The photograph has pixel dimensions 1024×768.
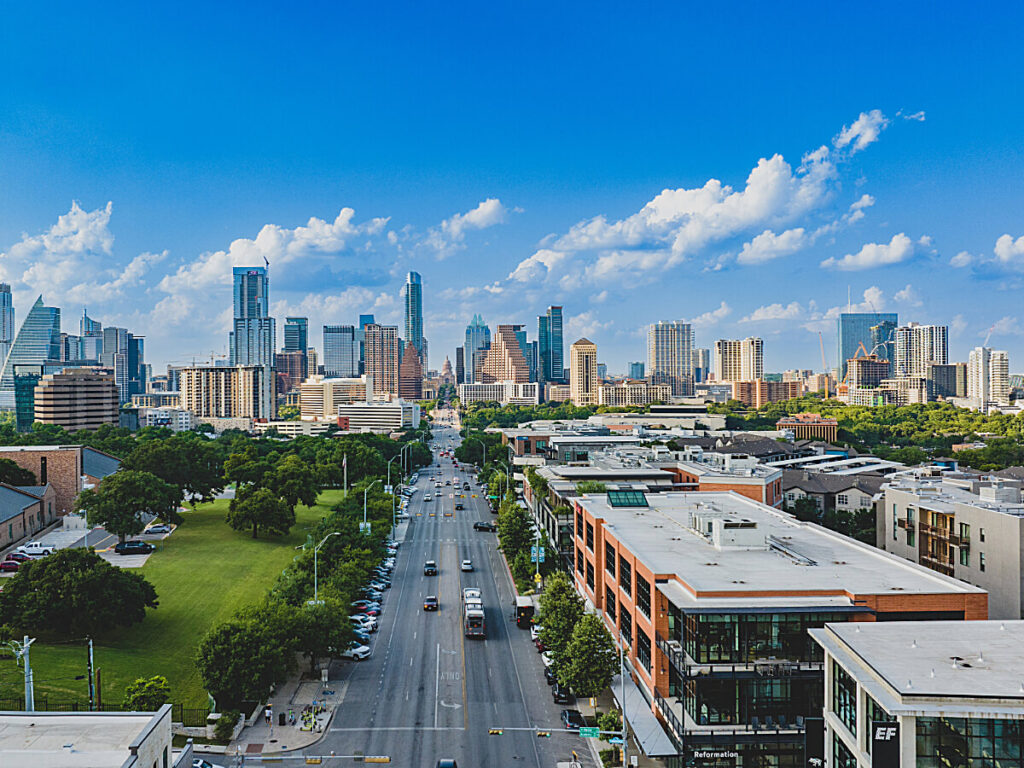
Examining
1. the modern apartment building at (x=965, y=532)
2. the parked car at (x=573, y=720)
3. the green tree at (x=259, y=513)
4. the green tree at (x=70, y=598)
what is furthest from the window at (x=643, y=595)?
the green tree at (x=259, y=513)

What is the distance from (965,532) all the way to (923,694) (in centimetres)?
3756

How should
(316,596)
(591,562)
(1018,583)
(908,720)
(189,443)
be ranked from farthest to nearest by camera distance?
(189,443) < (591,562) < (316,596) < (1018,583) < (908,720)

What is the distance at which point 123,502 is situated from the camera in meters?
81.0

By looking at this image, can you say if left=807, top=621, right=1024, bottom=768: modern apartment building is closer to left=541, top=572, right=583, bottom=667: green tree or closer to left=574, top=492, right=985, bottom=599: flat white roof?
left=574, top=492, right=985, bottom=599: flat white roof

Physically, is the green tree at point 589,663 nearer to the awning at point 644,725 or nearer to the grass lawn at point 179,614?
the awning at point 644,725

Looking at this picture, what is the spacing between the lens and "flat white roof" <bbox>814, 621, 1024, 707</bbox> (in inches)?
1022

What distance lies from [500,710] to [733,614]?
54.1 ft

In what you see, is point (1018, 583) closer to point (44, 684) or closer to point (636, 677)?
point (636, 677)

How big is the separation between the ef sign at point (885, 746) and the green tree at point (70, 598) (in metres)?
48.7

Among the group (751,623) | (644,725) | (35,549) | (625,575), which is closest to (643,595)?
(625,575)

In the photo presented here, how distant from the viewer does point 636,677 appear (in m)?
46.6

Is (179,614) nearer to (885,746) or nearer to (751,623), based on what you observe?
(751,623)

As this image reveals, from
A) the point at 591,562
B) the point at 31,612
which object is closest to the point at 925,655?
the point at 591,562

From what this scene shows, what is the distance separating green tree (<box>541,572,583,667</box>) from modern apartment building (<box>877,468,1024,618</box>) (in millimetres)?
28256
